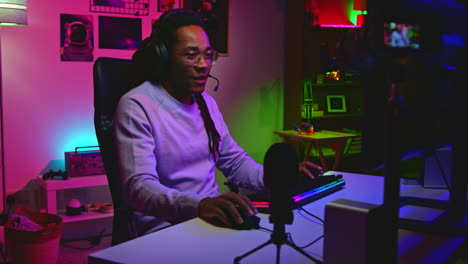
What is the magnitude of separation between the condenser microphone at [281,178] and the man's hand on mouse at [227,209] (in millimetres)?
306

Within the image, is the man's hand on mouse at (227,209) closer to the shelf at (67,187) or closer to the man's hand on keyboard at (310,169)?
the man's hand on keyboard at (310,169)

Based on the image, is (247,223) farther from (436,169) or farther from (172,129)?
(436,169)

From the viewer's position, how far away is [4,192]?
301cm

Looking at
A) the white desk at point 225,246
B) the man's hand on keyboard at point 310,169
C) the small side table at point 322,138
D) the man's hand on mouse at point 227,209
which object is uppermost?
the man's hand on keyboard at point 310,169

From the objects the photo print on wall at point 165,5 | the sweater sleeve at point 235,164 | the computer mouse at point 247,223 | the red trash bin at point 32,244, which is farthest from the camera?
the photo print on wall at point 165,5

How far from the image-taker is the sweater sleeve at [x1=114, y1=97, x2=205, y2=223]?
1351 millimetres

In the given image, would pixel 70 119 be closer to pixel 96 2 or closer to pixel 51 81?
pixel 51 81

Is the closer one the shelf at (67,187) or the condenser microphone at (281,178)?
the condenser microphone at (281,178)

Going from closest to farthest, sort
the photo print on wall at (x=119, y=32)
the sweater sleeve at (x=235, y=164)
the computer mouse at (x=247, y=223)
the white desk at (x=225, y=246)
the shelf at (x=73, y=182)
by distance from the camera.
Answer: the white desk at (x=225, y=246) < the computer mouse at (x=247, y=223) < the sweater sleeve at (x=235, y=164) < the shelf at (x=73, y=182) < the photo print on wall at (x=119, y=32)

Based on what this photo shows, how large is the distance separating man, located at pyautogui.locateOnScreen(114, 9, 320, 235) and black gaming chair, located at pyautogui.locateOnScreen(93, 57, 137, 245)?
0.05 m

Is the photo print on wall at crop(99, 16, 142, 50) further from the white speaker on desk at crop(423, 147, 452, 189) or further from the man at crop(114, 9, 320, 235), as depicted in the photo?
the white speaker on desk at crop(423, 147, 452, 189)

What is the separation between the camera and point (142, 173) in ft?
4.79

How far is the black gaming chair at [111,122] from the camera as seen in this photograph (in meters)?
1.54

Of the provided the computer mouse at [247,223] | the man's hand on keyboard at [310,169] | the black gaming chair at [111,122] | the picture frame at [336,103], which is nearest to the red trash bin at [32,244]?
the black gaming chair at [111,122]
